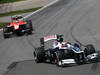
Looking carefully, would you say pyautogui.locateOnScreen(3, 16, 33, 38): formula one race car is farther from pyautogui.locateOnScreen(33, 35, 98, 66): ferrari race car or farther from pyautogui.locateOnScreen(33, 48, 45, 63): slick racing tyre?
pyautogui.locateOnScreen(33, 35, 98, 66): ferrari race car

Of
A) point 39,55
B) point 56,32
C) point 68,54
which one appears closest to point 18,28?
point 56,32

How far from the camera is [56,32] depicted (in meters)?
28.4

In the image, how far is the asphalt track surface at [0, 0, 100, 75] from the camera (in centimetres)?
1672

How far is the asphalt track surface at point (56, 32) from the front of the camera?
54.9ft

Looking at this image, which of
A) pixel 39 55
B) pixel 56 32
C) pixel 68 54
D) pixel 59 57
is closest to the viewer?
pixel 59 57

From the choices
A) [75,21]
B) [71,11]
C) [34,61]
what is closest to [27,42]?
[34,61]

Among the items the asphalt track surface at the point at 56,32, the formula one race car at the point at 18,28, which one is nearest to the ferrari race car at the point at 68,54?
the asphalt track surface at the point at 56,32

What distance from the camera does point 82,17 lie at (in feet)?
116

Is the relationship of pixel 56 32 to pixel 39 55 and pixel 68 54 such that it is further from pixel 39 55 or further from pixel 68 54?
pixel 68 54

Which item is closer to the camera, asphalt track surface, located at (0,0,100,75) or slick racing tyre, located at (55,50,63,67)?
asphalt track surface, located at (0,0,100,75)

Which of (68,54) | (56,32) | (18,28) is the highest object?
(18,28)

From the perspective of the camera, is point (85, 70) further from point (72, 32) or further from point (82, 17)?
point (82, 17)

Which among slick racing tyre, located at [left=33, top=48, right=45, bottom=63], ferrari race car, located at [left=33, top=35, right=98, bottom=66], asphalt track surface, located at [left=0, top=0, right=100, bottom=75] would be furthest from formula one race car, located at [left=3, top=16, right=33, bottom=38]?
ferrari race car, located at [left=33, top=35, right=98, bottom=66]

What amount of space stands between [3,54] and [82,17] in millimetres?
14305
